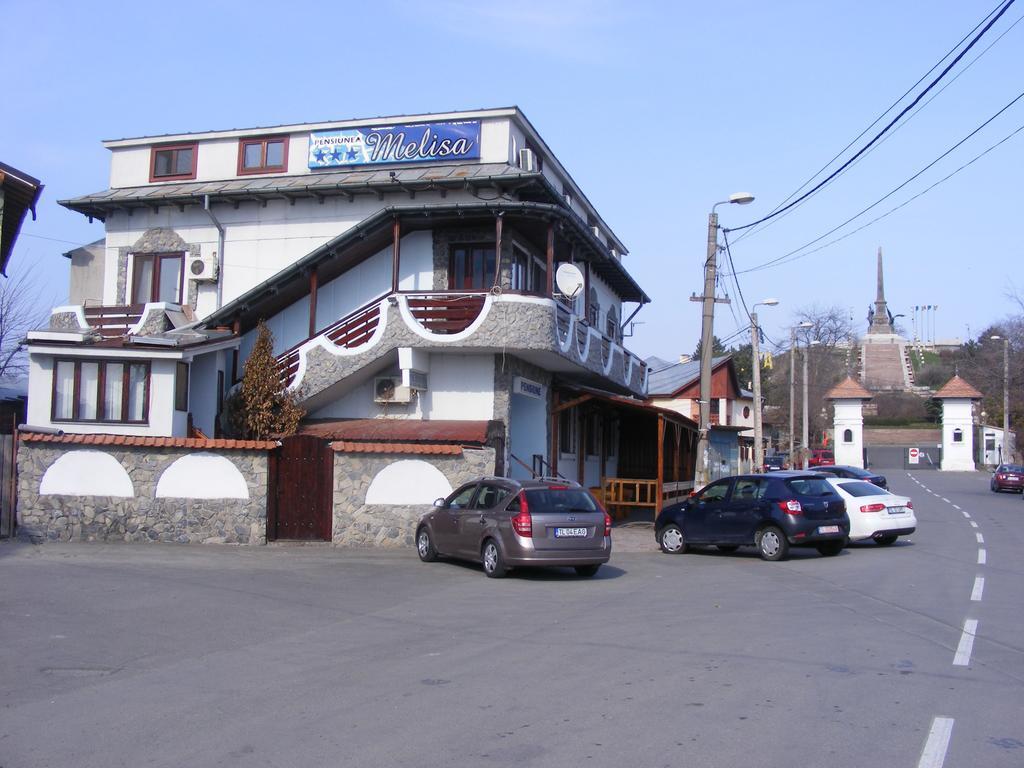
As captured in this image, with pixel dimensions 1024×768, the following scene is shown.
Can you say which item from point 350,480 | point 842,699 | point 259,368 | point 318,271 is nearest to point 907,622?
point 842,699

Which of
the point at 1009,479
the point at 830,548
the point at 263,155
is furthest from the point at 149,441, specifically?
the point at 1009,479

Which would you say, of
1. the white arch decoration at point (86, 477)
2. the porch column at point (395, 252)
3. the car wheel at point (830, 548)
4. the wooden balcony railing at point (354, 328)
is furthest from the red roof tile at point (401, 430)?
the car wheel at point (830, 548)

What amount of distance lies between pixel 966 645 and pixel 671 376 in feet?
165

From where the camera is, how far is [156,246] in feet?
89.6

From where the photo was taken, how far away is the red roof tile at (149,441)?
62.3 ft

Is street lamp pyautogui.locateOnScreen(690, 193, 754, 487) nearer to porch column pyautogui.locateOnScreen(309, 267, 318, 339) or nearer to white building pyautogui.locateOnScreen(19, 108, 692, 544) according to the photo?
white building pyautogui.locateOnScreen(19, 108, 692, 544)

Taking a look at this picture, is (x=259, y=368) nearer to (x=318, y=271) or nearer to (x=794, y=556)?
(x=318, y=271)

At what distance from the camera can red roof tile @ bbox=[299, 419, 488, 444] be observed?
65.9 feet

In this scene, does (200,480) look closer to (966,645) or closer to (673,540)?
(673,540)

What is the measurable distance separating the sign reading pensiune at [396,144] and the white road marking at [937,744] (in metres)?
20.8

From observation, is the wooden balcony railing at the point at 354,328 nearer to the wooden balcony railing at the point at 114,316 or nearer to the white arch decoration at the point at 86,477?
the white arch decoration at the point at 86,477

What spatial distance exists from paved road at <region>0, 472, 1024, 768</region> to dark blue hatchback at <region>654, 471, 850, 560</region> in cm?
251

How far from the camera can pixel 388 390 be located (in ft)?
74.9

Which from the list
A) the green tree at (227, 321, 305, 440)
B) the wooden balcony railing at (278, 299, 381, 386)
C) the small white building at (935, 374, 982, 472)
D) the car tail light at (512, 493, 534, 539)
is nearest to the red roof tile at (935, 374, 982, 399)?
the small white building at (935, 374, 982, 472)
